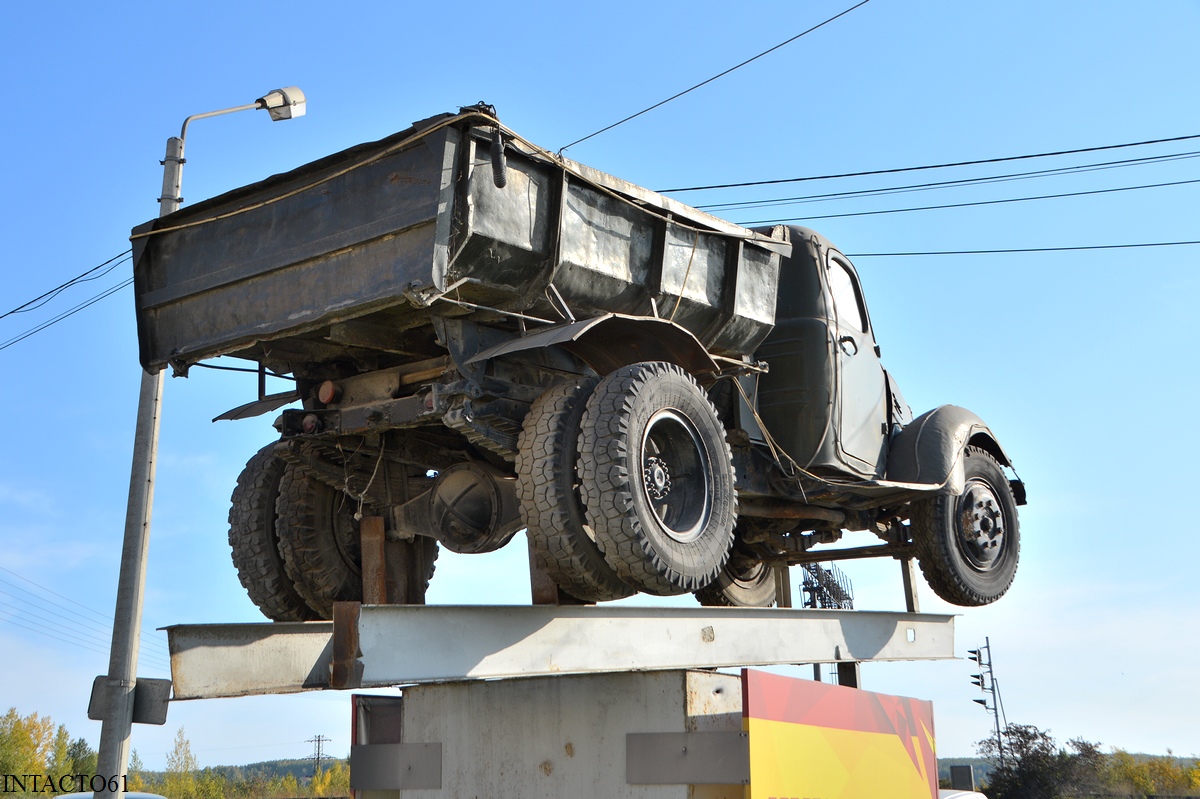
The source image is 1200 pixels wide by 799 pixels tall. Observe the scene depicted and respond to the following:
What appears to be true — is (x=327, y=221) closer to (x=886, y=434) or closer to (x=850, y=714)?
(x=850, y=714)

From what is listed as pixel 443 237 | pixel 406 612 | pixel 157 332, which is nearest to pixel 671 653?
pixel 406 612

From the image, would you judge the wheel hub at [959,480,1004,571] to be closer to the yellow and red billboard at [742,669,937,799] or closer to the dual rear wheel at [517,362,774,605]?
the yellow and red billboard at [742,669,937,799]

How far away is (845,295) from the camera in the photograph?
8.70 meters

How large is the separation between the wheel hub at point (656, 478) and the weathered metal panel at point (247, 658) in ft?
5.76

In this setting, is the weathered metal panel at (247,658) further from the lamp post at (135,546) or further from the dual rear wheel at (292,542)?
the lamp post at (135,546)

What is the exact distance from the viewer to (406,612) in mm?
5113

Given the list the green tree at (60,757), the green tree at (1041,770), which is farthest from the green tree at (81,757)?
the green tree at (1041,770)

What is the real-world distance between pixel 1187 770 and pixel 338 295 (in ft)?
133

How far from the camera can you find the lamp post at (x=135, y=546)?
6.87 m

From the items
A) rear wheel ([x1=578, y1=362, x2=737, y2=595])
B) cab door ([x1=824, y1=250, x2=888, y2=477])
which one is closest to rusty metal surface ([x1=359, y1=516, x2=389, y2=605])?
rear wheel ([x1=578, y1=362, x2=737, y2=595])

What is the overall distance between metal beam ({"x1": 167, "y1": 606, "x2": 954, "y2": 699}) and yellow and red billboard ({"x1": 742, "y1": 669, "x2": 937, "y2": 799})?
0.69 m

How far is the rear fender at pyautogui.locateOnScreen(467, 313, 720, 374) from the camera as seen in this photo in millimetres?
6305

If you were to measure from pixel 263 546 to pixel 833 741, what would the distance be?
343cm

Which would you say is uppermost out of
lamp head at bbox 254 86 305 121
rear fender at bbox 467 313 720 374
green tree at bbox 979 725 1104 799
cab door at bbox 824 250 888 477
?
lamp head at bbox 254 86 305 121
